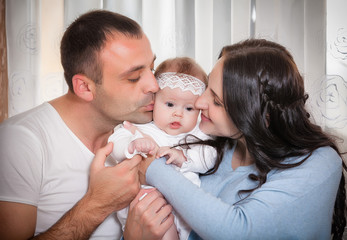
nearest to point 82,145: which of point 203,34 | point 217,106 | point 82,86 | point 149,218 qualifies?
point 82,86

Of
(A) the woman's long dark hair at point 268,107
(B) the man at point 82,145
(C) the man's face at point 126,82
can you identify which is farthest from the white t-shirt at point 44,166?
(A) the woman's long dark hair at point 268,107

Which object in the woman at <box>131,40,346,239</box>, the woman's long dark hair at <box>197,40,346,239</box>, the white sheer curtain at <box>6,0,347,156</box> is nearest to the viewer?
the woman at <box>131,40,346,239</box>

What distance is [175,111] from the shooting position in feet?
4.68

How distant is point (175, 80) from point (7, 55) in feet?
4.62

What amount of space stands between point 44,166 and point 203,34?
4.44 feet

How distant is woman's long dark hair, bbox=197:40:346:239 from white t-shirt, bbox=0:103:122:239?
773 millimetres

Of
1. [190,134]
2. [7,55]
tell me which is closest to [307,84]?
[190,134]

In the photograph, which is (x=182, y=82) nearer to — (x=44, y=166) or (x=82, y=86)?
(x=82, y=86)

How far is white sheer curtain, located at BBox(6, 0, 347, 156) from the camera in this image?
190cm

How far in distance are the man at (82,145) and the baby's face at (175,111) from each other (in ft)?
0.20

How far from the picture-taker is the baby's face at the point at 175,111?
1424 mm

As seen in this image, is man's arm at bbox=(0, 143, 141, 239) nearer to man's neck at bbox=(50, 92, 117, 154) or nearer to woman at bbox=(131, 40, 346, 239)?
woman at bbox=(131, 40, 346, 239)

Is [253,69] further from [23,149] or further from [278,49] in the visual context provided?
[23,149]

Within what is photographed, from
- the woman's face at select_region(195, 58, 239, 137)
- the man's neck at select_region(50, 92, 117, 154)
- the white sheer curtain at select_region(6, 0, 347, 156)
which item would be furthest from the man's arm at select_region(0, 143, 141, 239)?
the white sheer curtain at select_region(6, 0, 347, 156)
